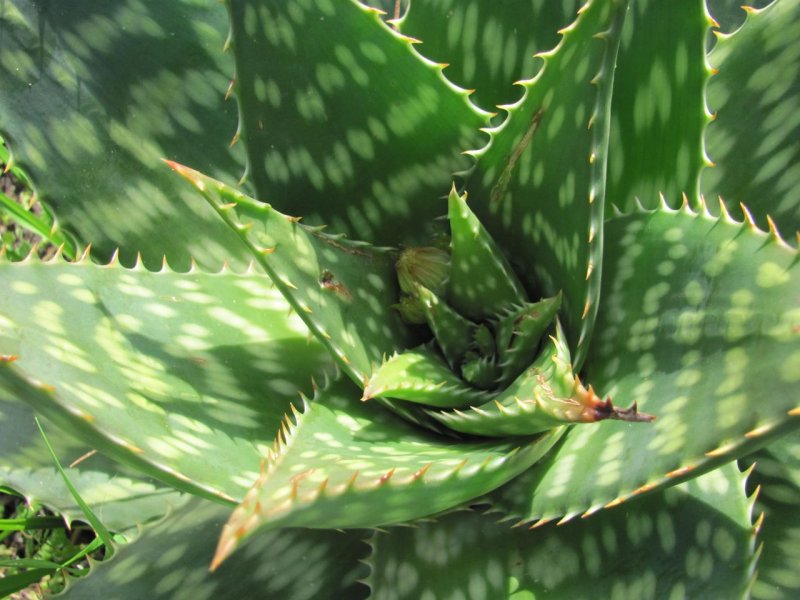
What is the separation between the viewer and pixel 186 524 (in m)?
1.08

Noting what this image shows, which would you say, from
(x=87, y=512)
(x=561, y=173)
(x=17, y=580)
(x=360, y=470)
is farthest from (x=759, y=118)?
(x=17, y=580)

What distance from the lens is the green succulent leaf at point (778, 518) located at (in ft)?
3.29

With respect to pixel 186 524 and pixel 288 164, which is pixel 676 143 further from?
pixel 186 524

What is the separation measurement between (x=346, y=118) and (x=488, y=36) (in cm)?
23

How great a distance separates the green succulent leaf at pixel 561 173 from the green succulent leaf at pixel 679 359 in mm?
61

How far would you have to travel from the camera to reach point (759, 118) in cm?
109

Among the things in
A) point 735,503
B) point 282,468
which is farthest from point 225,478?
point 735,503

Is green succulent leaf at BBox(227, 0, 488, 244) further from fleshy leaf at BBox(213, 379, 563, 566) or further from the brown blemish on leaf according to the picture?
fleshy leaf at BBox(213, 379, 563, 566)

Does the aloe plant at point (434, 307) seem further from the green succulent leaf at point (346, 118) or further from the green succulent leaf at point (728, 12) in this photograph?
the green succulent leaf at point (728, 12)

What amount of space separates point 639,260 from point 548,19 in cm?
35

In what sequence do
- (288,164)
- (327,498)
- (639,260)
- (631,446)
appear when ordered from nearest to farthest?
(327,498) → (631,446) → (639,260) → (288,164)

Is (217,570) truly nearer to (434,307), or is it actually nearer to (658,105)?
(434,307)

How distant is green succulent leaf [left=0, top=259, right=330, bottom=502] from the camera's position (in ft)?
2.81

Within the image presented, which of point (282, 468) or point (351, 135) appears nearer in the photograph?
point (282, 468)
